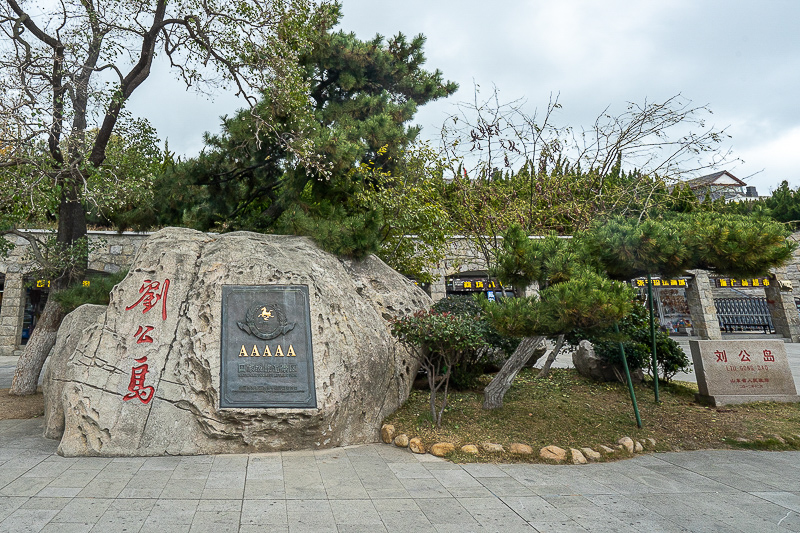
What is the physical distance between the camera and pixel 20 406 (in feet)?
22.7

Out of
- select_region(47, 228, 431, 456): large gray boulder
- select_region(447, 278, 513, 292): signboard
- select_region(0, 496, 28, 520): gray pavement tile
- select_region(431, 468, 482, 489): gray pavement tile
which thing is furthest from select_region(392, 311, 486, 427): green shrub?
select_region(447, 278, 513, 292): signboard

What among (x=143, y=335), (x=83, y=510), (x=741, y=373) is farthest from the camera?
(x=741, y=373)

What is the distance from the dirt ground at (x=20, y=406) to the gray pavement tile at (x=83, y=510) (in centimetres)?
393

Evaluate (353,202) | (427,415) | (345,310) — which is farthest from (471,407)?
(353,202)

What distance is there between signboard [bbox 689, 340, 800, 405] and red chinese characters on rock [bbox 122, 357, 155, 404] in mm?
7241

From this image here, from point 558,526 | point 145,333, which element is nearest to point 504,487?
point 558,526

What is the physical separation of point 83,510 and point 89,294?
4.69 metres

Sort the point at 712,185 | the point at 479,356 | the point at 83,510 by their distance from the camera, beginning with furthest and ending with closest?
the point at 712,185 → the point at 479,356 → the point at 83,510

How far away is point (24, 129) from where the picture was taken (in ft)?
20.4

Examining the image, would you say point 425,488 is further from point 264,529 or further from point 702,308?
point 702,308

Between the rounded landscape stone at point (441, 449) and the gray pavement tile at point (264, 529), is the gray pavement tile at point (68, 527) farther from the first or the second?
the rounded landscape stone at point (441, 449)

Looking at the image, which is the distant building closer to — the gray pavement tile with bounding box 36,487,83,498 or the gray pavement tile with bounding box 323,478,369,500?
the gray pavement tile with bounding box 323,478,369,500

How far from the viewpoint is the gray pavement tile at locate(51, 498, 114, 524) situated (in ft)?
10.5

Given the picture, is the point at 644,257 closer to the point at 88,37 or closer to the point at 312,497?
the point at 312,497
